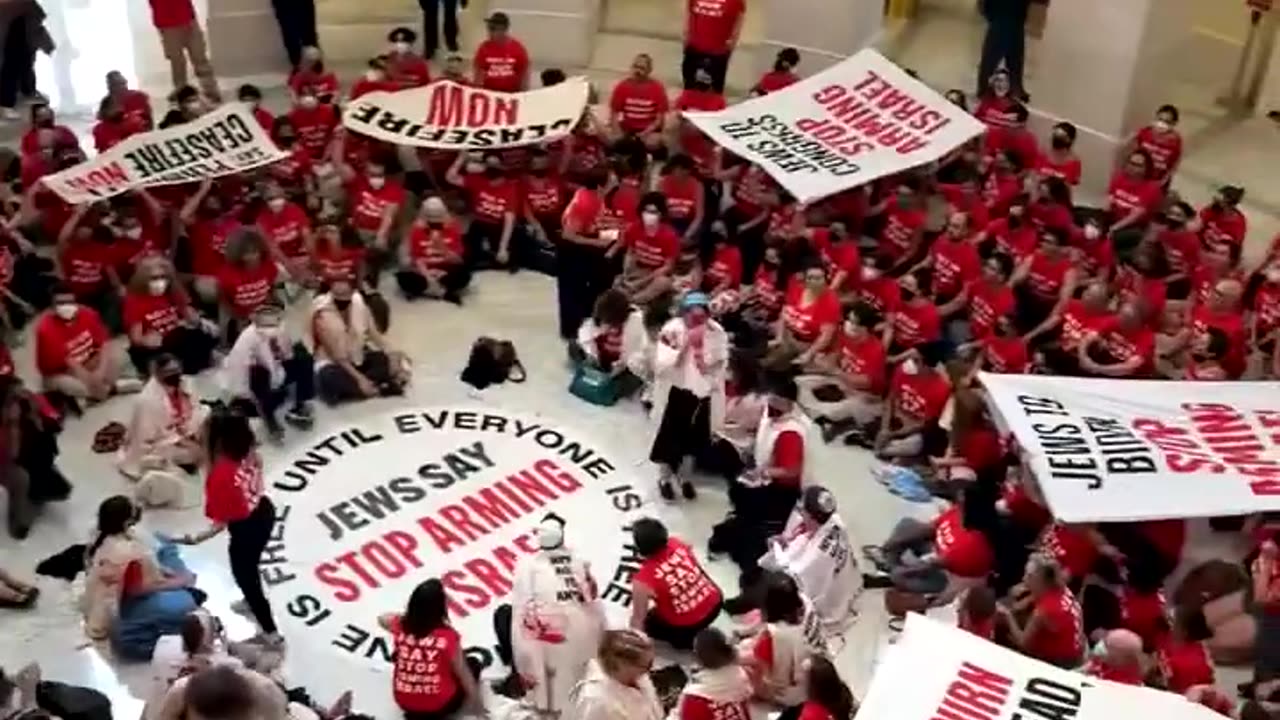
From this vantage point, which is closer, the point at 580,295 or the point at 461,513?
the point at 461,513

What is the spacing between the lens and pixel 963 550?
9.10 m

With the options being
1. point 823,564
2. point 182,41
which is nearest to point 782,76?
point 182,41

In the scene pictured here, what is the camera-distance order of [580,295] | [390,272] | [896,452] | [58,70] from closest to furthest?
1. [896,452]
2. [580,295]
3. [390,272]
4. [58,70]

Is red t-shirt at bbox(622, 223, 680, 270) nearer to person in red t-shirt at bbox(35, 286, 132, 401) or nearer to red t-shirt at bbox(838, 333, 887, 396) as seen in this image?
red t-shirt at bbox(838, 333, 887, 396)

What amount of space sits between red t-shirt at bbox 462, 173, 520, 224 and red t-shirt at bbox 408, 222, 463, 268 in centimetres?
44

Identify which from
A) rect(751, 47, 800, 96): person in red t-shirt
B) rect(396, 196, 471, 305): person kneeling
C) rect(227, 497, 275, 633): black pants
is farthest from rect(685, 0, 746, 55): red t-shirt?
rect(227, 497, 275, 633): black pants

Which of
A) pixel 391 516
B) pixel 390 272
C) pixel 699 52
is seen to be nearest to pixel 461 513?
pixel 391 516

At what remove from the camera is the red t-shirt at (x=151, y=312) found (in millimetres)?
11172

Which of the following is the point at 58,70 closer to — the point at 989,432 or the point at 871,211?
the point at 871,211

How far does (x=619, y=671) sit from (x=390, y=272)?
623 cm

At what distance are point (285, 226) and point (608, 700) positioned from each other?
5.89m

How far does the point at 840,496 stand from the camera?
10617 mm

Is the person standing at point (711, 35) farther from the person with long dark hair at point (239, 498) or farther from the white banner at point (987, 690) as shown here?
the white banner at point (987, 690)

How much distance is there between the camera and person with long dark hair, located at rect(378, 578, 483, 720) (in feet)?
26.2
